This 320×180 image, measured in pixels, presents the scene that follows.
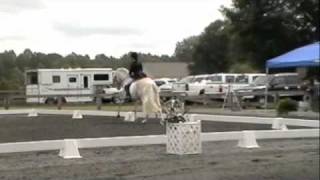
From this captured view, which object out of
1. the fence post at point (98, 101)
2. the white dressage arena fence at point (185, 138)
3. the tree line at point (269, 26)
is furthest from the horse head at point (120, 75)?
the tree line at point (269, 26)

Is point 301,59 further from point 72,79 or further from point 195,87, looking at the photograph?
point 195,87

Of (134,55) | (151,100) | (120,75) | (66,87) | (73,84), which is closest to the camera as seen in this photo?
(134,55)

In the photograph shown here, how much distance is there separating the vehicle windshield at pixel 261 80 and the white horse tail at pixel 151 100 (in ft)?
54.7

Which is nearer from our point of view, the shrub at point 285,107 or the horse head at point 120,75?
the horse head at point 120,75

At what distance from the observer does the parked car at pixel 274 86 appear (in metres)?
31.2

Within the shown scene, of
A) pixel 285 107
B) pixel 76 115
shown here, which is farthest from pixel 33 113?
pixel 285 107

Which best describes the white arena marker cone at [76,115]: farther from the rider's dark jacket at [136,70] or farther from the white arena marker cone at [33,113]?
the rider's dark jacket at [136,70]

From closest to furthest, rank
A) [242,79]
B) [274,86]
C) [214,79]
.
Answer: [274,86]
[242,79]
[214,79]

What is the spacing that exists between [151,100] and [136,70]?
887 millimetres

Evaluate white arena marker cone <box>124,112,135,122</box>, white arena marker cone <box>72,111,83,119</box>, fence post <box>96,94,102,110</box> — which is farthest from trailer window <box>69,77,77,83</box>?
white arena marker cone <box>124,112,135,122</box>

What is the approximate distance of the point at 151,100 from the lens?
18969mm

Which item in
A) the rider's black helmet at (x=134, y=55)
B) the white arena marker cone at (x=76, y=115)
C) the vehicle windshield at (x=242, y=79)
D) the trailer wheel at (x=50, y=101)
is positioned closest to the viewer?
the rider's black helmet at (x=134, y=55)

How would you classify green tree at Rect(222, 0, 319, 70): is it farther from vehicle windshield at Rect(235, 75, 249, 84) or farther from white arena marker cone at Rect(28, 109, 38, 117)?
white arena marker cone at Rect(28, 109, 38, 117)

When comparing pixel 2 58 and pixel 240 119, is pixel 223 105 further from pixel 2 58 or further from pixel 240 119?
pixel 2 58
